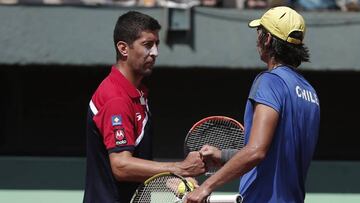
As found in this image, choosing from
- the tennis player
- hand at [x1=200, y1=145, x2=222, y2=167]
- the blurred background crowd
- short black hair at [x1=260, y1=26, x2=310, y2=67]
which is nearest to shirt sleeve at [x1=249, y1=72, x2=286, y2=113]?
the tennis player

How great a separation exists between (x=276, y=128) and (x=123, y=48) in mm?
942

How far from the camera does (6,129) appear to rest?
31.2 feet

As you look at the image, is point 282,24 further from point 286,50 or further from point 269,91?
point 269,91

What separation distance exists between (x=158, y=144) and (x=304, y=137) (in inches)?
207

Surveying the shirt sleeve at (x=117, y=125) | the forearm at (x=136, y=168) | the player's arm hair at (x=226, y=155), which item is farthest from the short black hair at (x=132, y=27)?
the player's arm hair at (x=226, y=155)

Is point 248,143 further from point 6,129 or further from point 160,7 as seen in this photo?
point 6,129

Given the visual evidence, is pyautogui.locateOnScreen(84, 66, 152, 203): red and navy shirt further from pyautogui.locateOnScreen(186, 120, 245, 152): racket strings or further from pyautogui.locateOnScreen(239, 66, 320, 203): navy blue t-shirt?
pyautogui.locateOnScreen(239, 66, 320, 203): navy blue t-shirt

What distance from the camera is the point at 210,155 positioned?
446cm

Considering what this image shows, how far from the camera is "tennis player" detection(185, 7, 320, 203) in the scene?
164 inches

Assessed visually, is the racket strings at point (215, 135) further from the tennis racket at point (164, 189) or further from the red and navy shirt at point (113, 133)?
the tennis racket at point (164, 189)

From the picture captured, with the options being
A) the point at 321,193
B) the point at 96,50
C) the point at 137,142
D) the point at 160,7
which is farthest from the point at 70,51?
the point at 137,142

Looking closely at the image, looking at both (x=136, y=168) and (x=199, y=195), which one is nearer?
(x=199, y=195)

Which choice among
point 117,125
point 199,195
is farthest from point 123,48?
point 199,195

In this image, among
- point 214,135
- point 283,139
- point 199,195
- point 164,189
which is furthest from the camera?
point 214,135
